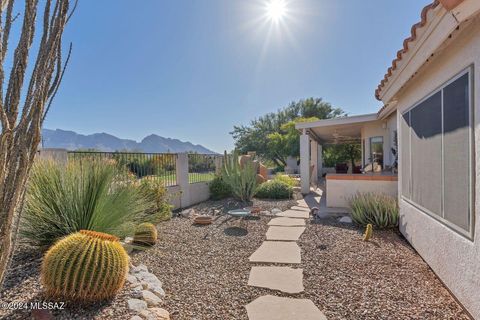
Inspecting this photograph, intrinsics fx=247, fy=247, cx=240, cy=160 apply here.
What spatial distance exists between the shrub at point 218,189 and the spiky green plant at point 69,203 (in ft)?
22.8

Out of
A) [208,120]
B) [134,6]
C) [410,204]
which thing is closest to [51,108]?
[410,204]

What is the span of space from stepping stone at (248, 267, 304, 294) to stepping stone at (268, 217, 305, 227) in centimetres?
282

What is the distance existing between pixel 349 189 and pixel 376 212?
1912 mm

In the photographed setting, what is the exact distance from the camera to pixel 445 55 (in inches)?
131

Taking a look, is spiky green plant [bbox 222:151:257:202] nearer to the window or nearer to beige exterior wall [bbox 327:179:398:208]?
beige exterior wall [bbox 327:179:398:208]

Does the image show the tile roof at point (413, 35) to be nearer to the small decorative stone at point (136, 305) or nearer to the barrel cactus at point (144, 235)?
the small decorative stone at point (136, 305)

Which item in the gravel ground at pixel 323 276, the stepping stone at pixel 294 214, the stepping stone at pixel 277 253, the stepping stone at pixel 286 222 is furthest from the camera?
the stepping stone at pixel 294 214

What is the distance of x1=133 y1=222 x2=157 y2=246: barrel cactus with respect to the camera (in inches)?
195

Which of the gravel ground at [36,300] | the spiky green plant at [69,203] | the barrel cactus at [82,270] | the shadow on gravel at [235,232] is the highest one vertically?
the spiky green plant at [69,203]

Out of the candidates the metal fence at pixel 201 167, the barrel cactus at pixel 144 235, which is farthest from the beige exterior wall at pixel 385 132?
the barrel cactus at pixel 144 235

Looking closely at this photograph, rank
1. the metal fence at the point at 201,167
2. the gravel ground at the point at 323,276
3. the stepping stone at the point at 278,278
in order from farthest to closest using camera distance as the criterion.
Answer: the metal fence at the point at 201,167 < the stepping stone at the point at 278,278 < the gravel ground at the point at 323,276

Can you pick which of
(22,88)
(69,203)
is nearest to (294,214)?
(69,203)

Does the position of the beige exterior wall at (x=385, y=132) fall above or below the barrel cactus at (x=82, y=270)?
above

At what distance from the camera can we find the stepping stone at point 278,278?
11.4 ft
